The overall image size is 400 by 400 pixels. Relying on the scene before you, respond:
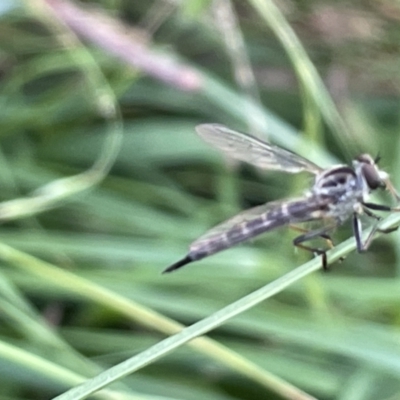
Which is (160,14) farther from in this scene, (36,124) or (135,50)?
(36,124)

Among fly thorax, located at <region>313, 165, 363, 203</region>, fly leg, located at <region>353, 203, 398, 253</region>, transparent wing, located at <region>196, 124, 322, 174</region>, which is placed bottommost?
fly leg, located at <region>353, 203, 398, 253</region>

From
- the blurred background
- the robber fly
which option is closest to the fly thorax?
the robber fly

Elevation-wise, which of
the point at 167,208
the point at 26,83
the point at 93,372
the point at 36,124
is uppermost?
the point at 26,83

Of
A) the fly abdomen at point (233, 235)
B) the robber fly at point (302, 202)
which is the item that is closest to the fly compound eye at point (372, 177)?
the robber fly at point (302, 202)

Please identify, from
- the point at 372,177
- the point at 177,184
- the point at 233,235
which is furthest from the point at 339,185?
the point at 177,184

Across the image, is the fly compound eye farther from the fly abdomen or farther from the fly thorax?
the fly abdomen

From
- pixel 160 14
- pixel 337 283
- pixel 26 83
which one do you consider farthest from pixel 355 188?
pixel 26 83

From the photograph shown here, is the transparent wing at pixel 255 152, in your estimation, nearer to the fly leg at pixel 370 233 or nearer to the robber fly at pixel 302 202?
the robber fly at pixel 302 202

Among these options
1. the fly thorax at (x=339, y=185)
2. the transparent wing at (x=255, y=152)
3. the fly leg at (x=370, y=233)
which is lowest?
the fly leg at (x=370, y=233)
